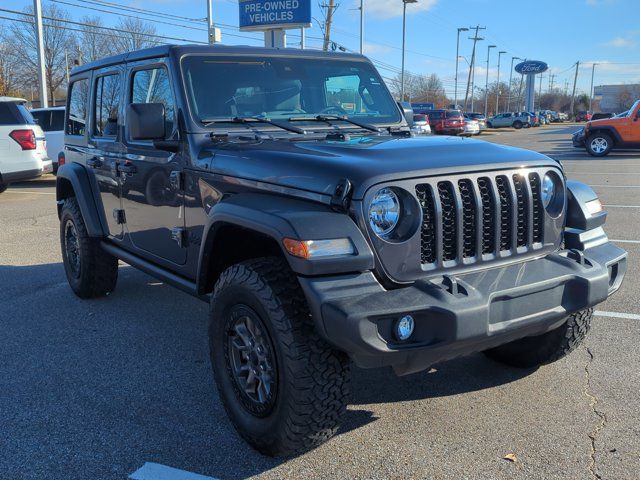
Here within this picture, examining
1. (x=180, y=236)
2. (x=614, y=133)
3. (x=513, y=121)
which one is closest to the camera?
(x=180, y=236)

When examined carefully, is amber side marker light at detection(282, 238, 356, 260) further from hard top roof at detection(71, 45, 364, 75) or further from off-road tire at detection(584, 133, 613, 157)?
off-road tire at detection(584, 133, 613, 157)

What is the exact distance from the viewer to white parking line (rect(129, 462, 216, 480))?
281 cm

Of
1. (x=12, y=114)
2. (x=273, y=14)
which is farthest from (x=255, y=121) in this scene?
(x=273, y=14)

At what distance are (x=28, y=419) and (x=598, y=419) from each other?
124 inches

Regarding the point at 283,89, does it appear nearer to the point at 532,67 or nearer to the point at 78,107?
the point at 78,107

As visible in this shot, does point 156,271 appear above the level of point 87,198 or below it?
below

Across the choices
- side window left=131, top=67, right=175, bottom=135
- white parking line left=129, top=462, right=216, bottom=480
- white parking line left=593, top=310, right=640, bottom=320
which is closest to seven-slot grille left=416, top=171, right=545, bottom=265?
white parking line left=129, top=462, right=216, bottom=480

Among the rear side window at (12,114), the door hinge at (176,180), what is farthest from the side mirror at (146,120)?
the rear side window at (12,114)

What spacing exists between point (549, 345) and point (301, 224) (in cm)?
197

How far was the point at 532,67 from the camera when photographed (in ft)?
238

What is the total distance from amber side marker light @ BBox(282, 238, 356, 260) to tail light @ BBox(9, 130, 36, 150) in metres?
10.8

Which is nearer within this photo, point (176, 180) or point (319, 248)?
point (319, 248)

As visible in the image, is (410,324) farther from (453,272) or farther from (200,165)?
(200,165)

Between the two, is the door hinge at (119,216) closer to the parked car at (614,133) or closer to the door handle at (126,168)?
the door handle at (126,168)
